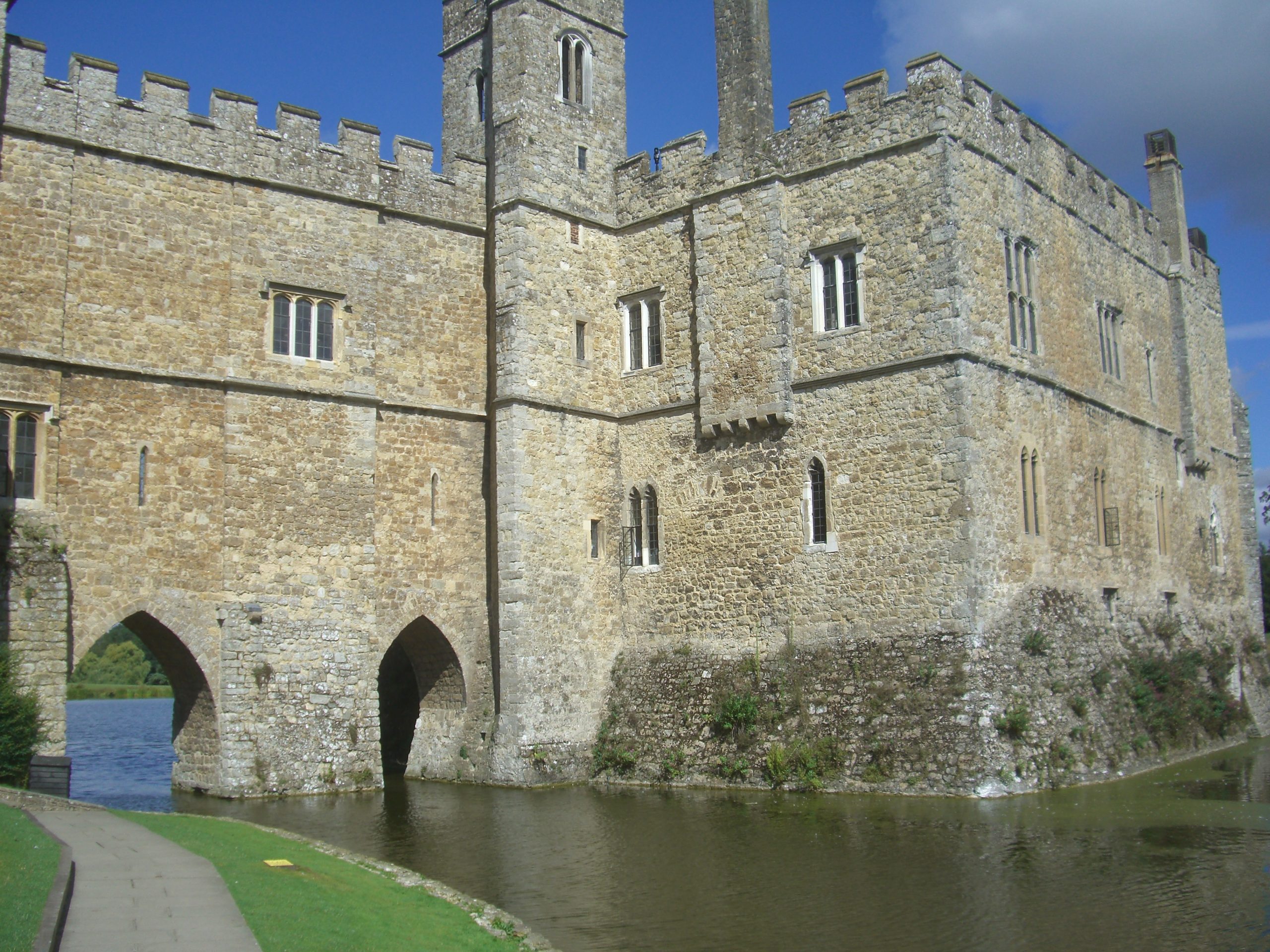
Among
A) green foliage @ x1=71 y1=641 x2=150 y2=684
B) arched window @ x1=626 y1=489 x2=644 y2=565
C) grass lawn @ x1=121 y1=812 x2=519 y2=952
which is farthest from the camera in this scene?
green foliage @ x1=71 y1=641 x2=150 y2=684

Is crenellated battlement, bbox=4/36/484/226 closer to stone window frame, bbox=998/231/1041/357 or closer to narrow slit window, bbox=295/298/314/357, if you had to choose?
narrow slit window, bbox=295/298/314/357

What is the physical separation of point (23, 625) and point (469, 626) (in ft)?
25.2

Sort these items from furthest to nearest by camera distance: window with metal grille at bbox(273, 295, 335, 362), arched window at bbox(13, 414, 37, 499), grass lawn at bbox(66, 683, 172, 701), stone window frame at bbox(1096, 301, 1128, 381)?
1. grass lawn at bbox(66, 683, 172, 701)
2. stone window frame at bbox(1096, 301, 1128, 381)
3. window with metal grille at bbox(273, 295, 335, 362)
4. arched window at bbox(13, 414, 37, 499)

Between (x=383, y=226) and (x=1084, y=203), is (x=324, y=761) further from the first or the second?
(x=1084, y=203)

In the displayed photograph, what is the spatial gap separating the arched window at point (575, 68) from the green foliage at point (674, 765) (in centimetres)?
1280

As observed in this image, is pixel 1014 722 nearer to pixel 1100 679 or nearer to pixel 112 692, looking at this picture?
pixel 1100 679

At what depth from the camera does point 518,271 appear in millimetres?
21859

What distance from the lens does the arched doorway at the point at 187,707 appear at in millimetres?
18906

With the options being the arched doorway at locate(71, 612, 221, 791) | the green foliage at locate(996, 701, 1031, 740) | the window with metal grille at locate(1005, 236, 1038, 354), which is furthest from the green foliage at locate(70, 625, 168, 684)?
the green foliage at locate(996, 701, 1031, 740)

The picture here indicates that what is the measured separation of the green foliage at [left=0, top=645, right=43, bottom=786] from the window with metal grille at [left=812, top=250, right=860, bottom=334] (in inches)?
537

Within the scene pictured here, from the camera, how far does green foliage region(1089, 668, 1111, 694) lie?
66.4 ft

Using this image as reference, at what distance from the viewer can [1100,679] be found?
66.6 feet

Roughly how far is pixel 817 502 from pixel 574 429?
4913 millimetres

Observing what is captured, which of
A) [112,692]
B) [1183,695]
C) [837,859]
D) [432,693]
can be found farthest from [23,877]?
[112,692]
